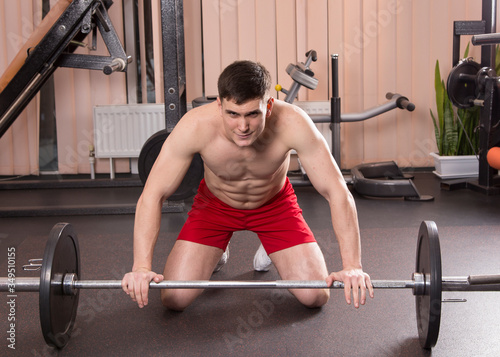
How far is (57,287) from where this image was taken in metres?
1.83

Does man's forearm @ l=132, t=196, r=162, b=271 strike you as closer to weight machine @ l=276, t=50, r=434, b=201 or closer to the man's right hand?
the man's right hand

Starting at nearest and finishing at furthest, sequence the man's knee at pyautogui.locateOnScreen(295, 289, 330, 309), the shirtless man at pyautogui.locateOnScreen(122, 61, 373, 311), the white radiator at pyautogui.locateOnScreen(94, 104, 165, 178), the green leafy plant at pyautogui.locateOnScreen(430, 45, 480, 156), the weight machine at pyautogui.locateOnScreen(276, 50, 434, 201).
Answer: the shirtless man at pyautogui.locateOnScreen(122, 61, 373, 311) → the man's knee at pyautogui.locateOnScreen(295, 289, 330, 309) → the weight machine at pyautogui.locateOnScreen(276, 50, 434, 201) → the green leafy plant at pyautogui.locateOnScreen(430, 45, 480, 156) → the white radiator at pyautogui.locateOnScreen(94, 104, 165, 178)

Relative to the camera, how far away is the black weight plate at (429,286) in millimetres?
1695

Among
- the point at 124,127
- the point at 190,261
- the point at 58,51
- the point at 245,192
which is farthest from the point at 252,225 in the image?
the point at 124,127

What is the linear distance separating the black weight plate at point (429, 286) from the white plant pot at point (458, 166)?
285 centimetres

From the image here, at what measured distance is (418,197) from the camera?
3.99m

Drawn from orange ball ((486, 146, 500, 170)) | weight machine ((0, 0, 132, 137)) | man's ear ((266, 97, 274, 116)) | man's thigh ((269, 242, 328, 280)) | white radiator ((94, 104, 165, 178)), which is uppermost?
weight machine ((0, 0, 132, 137))

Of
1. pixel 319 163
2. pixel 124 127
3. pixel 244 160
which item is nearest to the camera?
pixel 319 163

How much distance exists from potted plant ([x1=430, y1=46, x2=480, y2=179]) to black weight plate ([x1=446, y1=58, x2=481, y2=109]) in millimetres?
344

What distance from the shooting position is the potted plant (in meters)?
4.55

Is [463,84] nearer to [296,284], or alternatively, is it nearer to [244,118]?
[244,118]

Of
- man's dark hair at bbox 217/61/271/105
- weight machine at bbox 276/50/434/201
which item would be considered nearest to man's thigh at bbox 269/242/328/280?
man's dark hair at bbox 217/61/271/105

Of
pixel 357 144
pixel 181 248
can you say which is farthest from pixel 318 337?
pixel 357 144

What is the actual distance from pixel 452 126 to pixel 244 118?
322 centimetres
